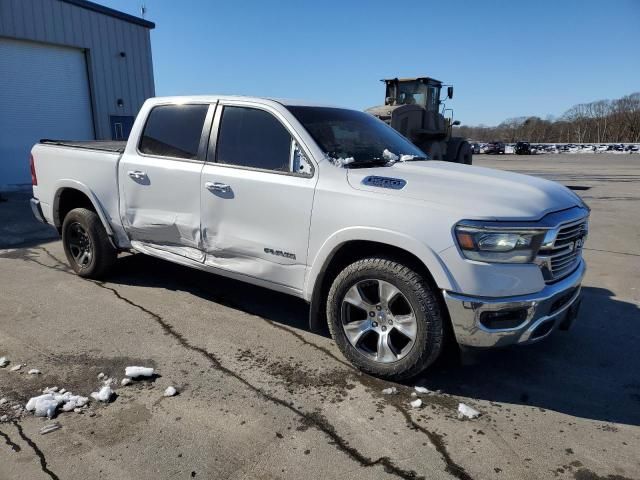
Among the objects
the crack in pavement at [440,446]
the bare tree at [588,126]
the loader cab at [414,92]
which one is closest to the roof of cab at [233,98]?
the crack in pavement at [440,446]

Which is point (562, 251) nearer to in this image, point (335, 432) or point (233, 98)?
point (335, 432)

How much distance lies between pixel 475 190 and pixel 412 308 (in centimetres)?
87

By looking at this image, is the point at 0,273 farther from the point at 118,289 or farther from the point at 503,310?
the point at 503,310

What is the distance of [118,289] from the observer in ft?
16.9

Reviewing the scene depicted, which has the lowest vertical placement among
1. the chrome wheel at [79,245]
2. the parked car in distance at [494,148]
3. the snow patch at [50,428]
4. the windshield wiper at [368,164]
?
the parked car in distance at [494,148]

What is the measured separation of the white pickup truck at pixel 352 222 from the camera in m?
2.94

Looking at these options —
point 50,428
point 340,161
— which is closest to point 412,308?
point 340,161

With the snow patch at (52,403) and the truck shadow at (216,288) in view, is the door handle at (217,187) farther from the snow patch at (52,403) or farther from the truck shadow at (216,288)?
the snow patch at (52,403)

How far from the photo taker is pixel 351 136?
402 cm

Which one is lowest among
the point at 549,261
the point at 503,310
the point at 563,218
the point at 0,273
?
the point at 0,273

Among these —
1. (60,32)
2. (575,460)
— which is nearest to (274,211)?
(575,460)

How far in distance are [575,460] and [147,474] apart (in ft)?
7.28

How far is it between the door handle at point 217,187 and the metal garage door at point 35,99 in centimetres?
1269

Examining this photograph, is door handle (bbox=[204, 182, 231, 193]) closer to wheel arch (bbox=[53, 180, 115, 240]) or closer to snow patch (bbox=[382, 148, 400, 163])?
snow patch (bbox=[382, 148, 400, 163])
